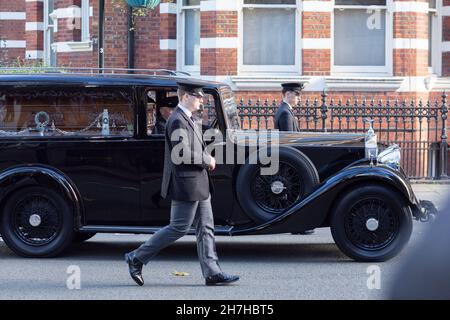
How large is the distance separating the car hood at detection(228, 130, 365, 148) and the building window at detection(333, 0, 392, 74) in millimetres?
7732

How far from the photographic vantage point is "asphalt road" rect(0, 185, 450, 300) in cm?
807

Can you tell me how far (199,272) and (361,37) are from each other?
32.0ft

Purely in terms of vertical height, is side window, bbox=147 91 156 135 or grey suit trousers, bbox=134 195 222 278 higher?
side window, bbox=147 91 156 135

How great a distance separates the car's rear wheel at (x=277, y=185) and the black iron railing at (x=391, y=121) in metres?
6.70

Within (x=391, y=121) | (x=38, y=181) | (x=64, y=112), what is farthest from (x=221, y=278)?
(x=391, y=121)

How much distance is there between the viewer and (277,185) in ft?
31.5

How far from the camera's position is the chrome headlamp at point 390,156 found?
9.85 meters

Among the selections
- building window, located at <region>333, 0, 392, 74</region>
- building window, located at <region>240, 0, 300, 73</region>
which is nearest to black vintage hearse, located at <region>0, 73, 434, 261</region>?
building window, located at <region>240, 0, 300, 73</region>

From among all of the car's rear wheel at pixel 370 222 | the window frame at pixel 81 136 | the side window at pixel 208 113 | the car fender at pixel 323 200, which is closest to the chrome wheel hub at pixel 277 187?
the car fender at pixel 323 200

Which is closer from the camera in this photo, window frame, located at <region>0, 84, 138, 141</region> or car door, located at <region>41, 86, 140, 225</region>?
car door, located at <region>41, 86, 140, 225</region>

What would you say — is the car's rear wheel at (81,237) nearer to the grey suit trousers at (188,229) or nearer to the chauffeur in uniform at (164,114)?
the chauffeur in uniform at (164,114)

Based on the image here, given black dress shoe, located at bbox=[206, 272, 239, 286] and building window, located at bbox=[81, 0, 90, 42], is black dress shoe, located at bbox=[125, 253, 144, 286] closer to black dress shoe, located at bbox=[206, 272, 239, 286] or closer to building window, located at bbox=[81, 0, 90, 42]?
black dress shoe, located at bbox=[206, 272, 239, 286]

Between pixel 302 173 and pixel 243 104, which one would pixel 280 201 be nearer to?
pixel 302 173

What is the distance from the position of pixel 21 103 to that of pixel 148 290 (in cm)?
289
